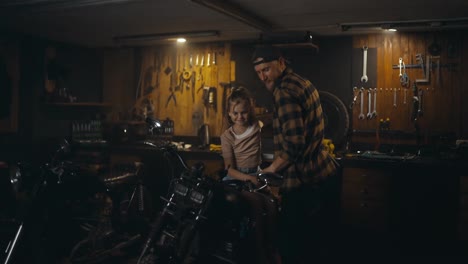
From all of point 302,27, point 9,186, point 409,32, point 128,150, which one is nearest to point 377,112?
point 409,32

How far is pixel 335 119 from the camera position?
208 inches

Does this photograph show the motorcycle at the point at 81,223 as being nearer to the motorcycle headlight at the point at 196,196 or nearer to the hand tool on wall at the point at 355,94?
the motorcycle headlight at the point at 196,196

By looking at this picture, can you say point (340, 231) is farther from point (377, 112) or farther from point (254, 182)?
point (254, 182)

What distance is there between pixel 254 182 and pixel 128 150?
10.1 ft

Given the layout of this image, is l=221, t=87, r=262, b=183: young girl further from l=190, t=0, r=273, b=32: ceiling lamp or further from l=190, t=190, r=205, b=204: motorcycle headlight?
l=190, t=0, r=273, b=32: ceiling lamp

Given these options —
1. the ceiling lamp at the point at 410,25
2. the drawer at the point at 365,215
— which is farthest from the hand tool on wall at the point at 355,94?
the drawer at the point at 365,215

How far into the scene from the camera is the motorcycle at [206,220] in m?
2.77

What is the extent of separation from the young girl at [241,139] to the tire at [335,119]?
2041mm

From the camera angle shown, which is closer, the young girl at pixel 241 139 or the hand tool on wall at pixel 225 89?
the young girl at pixel 241 139

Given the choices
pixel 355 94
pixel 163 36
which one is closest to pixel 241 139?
pixel 355 94

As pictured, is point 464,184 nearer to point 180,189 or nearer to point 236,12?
point 236,12

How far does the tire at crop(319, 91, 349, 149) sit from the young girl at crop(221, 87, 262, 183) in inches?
80.4

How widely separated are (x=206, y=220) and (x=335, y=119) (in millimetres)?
2838

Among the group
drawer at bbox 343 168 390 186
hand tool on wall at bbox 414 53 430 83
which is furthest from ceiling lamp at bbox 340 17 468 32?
drawer at bbox 343 168 390 186
